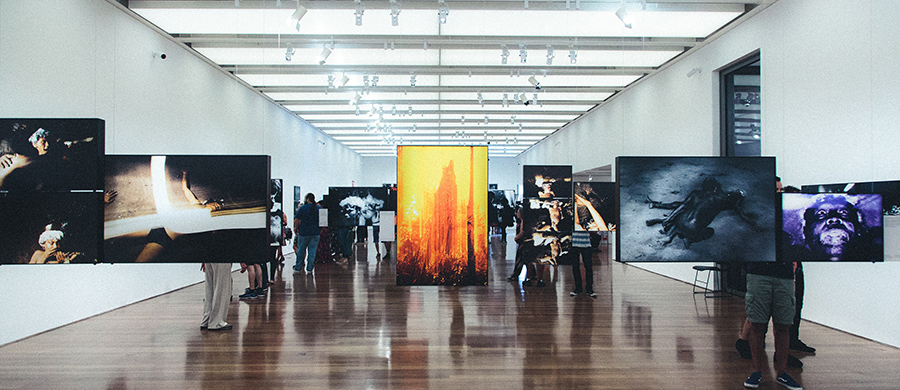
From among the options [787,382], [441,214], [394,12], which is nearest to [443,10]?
[394,12]

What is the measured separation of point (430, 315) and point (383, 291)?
1.92m

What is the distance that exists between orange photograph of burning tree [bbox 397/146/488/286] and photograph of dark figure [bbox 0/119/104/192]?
2.86 m

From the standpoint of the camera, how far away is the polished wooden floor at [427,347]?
3898 mm

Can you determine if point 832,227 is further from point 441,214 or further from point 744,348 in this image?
point 441,214

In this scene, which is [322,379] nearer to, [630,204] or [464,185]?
[464,185]

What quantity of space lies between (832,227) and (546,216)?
374 centimetres

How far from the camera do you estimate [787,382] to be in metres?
3.70

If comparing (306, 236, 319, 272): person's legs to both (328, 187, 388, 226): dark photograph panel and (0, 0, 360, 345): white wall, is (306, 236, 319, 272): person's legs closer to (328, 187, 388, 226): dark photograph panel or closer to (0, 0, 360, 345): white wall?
(328, 187, 388, 226): dark photograph panel

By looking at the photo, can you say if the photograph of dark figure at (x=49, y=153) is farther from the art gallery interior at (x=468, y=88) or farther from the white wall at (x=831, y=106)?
the white wall at (x=831, y=106)

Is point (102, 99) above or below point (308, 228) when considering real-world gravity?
above

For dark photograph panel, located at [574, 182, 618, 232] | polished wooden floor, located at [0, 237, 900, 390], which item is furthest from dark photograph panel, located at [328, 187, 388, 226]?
dark photograph panel, located at [574, 182, 618, 232]

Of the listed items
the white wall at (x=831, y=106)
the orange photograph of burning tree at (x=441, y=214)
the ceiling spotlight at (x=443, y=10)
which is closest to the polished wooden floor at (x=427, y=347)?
the white wall at (x=831, y=106)

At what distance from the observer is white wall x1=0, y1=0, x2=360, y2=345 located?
5043 millimetres

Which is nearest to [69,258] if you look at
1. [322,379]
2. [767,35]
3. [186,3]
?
[322,379]
